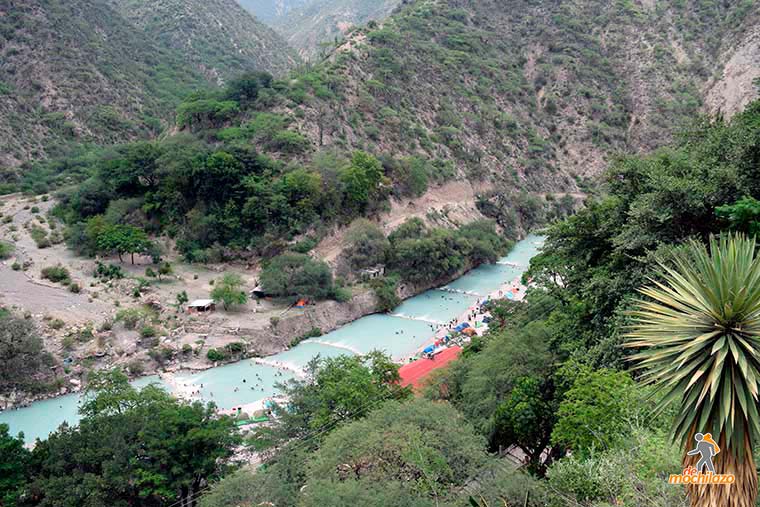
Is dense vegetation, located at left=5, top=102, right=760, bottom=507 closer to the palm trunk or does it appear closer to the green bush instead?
the palm trunk

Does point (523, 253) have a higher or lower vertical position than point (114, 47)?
lower

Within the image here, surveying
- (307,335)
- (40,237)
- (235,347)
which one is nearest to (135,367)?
(235,347)

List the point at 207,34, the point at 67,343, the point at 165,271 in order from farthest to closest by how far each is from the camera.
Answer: the point at 207,34
the point at 165,271
the point at 67,343

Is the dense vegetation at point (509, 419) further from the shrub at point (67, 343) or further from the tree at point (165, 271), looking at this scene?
the tree at point (165, 271)

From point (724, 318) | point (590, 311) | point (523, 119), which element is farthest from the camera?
point (523, 119)

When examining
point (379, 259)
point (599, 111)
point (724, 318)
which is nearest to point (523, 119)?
point (599, 111)

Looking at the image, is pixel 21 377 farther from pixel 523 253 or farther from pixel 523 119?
pixel 523 119

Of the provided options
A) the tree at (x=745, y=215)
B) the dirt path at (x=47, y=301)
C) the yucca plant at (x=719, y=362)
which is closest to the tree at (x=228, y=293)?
the dirt path at (x=47, y=301)

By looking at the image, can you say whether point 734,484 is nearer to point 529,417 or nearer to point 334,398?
point 529,417
